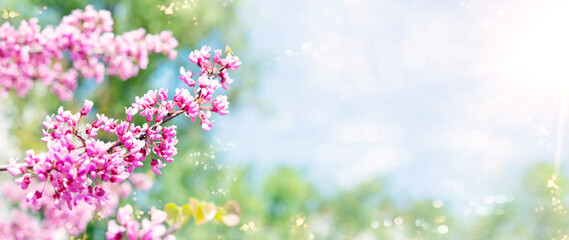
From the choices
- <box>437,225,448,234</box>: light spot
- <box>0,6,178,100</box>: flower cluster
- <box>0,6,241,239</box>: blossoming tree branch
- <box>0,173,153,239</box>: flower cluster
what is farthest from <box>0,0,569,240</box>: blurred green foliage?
<box>0,6,241,239</box>: blossoming tree branch

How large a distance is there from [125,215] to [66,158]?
0.35 metres

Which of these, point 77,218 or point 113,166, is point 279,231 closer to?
point 77,218

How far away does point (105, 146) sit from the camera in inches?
63.7

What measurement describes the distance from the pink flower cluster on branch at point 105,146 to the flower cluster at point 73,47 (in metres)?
1.76

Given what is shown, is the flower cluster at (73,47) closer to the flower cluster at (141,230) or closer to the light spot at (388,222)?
the flower cluster at (141,230)

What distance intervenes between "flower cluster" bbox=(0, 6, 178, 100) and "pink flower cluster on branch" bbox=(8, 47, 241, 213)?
1.76 metres

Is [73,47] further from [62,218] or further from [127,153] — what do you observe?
[62,218]

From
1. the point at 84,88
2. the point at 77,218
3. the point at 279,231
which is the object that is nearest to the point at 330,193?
the point at 279,231

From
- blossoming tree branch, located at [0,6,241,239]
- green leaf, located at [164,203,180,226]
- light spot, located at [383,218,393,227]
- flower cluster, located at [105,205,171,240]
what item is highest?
light spot, located at [383,218,393,227]

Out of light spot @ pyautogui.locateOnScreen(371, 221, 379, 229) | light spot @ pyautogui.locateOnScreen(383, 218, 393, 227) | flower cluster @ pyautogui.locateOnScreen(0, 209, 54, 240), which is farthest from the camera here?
light spot @ pyautogui.locateOnScreen(383, 218, 393, 227)

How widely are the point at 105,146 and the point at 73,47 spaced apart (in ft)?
6.84

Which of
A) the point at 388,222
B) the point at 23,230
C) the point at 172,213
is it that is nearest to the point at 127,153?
the point at 172,213

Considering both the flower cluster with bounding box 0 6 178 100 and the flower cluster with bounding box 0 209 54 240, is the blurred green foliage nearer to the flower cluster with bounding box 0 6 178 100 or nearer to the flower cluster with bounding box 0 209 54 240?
the flower cluster with bounding box 0 209 54 240

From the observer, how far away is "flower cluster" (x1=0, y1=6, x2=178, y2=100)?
127 inches
